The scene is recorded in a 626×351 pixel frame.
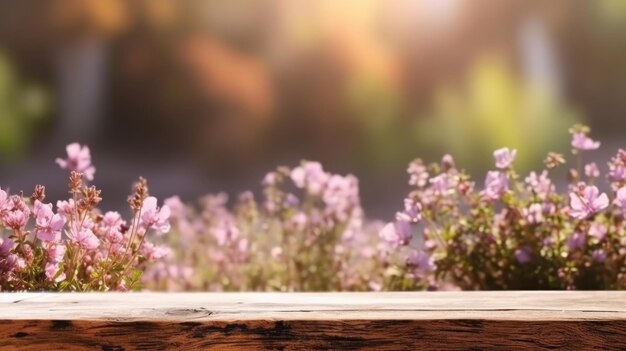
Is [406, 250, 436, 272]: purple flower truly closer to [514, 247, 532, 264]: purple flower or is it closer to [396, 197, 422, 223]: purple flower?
[396, 197, 422, 223]: purple flower

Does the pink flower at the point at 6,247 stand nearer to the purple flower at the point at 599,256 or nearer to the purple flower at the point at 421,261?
the purple flower at the point at 421,261

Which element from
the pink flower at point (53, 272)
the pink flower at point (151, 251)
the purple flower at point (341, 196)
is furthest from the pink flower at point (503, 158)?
the pink flower at point (53, 272)

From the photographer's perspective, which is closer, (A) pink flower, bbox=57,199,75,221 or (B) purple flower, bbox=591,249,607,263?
(A) pink flower, bbox=57,199,75,221

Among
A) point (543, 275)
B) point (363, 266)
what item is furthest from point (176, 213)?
point (543, 275)

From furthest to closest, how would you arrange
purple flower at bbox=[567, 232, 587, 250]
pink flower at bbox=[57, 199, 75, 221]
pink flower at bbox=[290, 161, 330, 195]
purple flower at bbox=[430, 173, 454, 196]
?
pink flower at bbox=[290, 161, 330, 195], purple flower at bbox=[430, 173, 454, 196], purple flower at bbox=[567, 232, 587, 250], pink flower at bbox=[57, 199, 75, 221]

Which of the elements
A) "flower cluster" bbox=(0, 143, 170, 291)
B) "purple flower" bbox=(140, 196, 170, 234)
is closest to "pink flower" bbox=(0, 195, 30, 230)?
"flower cluster" bbox=(0, 143, 170, 291)

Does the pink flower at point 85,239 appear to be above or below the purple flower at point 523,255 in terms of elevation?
below

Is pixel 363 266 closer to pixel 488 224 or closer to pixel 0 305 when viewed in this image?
pixel 488 224

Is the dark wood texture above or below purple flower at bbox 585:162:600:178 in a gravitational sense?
below
